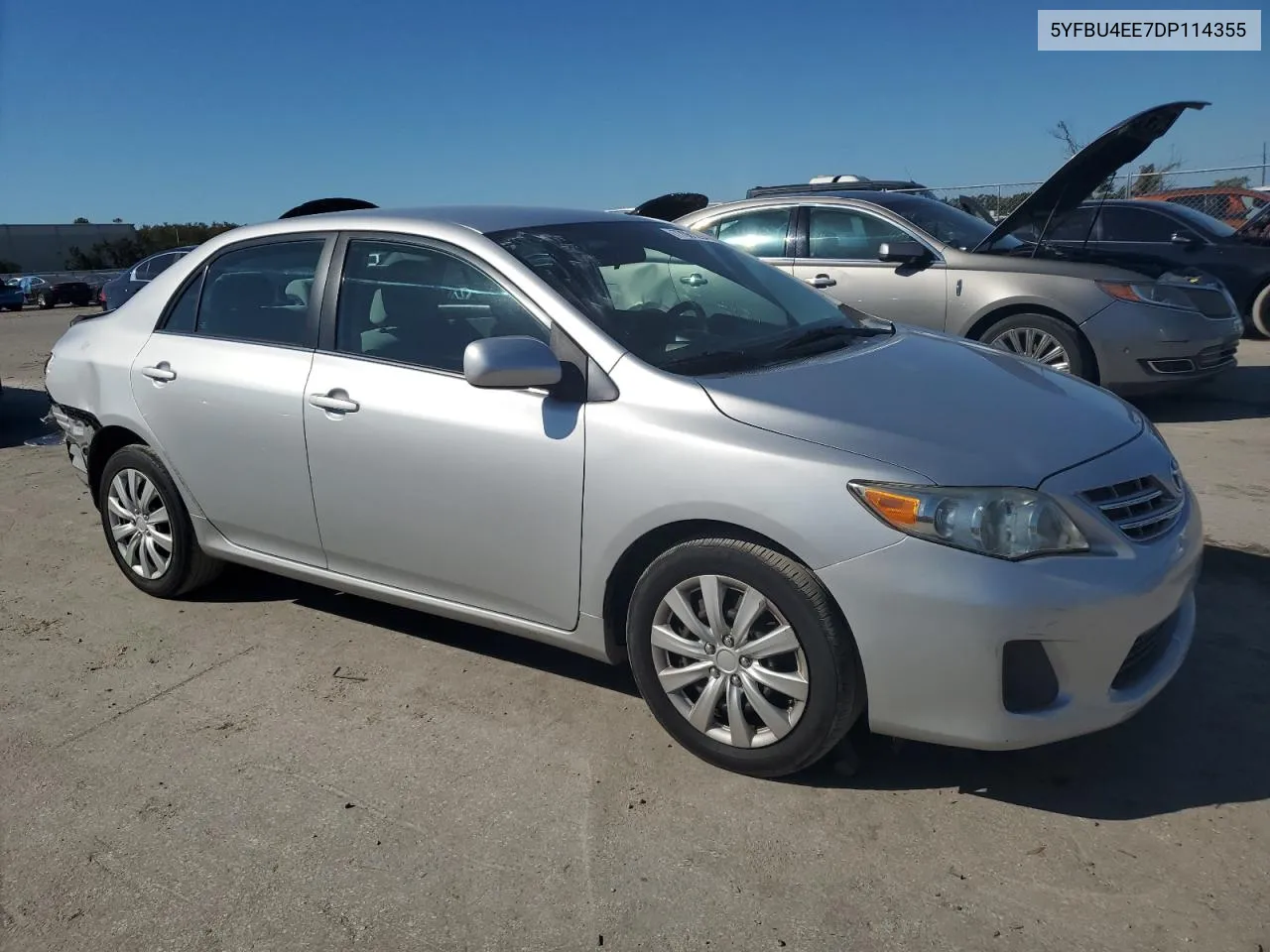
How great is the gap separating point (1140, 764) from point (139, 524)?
4015 millimetres

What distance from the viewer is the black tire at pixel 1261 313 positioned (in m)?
11.1

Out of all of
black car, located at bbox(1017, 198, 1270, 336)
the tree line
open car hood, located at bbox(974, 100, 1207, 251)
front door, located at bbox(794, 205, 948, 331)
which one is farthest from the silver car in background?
the tree line

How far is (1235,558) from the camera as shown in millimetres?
4504

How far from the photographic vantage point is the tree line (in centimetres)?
5562

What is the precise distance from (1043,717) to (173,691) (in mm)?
2954

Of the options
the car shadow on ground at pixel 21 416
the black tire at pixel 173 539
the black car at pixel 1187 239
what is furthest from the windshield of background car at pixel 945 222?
the car shadow on ground at pixel 21 416

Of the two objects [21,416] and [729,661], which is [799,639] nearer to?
[729,661]

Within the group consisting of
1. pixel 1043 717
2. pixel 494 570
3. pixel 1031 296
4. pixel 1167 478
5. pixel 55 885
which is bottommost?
pixel 55 885

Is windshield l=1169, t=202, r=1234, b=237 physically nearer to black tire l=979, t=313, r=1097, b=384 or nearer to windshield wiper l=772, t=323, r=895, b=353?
black tire l=979, t=313, r=1097, b=384

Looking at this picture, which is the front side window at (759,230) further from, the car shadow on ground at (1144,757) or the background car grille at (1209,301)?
the car shadow on ground at (1144,757)

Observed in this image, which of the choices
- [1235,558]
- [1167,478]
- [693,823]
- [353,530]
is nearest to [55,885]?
[353,530]

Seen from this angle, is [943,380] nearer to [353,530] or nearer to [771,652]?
[771,652]

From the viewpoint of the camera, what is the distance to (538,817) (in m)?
2.91

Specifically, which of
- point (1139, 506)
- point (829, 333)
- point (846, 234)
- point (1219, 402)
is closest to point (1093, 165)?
point (846, 234)
